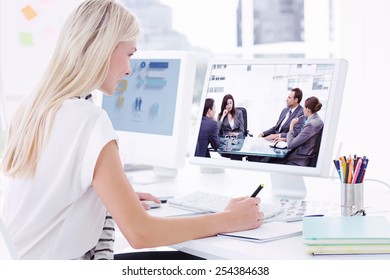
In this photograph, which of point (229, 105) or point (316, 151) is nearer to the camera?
point (316, 151)

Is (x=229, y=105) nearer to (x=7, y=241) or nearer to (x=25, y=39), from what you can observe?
(x=7, y=241)

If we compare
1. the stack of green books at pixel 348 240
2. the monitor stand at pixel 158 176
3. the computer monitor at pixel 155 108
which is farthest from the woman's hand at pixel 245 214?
the monitor stand at pixel 158 176

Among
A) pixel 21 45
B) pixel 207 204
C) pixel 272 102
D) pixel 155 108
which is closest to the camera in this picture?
pixel 207 204

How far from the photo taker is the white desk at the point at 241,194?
126 cm

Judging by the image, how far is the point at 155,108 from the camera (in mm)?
2055

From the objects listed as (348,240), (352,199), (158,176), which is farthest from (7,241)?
(158,176)

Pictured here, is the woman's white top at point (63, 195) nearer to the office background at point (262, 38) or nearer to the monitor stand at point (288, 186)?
the monitor stand at point (288, 186)

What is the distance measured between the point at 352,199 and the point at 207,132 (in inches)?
22.8

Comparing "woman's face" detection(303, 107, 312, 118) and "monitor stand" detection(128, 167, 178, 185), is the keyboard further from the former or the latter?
"monitor stand" detection(128, 167, 178, 185)

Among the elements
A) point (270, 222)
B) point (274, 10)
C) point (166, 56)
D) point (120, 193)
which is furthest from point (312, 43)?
point (120, 193)

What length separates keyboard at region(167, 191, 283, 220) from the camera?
1.56 metres

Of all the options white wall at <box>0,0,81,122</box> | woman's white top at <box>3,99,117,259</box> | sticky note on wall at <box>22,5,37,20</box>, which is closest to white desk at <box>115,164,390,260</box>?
woman's white top at <box>3,99,117,259</box>

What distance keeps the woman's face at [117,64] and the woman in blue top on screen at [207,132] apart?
0.45 m
